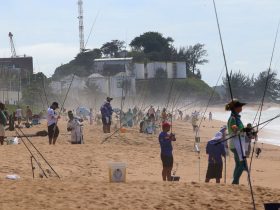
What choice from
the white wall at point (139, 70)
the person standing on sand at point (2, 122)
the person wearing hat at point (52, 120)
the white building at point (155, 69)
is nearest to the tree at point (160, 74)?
the white building at point (155, 69)

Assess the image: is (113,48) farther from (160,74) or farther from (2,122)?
(2,122)

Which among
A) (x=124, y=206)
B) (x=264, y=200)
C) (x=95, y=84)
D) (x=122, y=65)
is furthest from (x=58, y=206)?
(x=122, y=65)

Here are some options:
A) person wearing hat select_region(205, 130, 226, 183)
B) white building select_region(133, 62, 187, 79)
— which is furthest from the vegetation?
person wearing hat select_region(205, 130, 226, 183)

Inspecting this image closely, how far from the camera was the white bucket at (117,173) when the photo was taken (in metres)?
10.6

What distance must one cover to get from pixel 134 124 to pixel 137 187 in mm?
24049

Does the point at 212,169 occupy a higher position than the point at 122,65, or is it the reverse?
the point at 122,65

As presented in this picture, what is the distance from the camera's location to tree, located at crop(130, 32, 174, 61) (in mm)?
109438

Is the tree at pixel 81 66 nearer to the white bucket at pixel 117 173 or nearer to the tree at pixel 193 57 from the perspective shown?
the tree at pixel 193 57

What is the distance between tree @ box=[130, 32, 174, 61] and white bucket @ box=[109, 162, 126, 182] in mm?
97736

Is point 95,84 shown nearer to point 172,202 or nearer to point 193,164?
point 193,164

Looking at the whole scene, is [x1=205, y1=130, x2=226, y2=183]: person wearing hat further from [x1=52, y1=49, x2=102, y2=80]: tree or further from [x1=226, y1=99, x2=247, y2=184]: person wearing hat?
[x1=52, y1=49, x2=102, y2=80]: tree

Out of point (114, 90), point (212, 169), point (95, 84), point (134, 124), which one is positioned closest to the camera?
point (212, 169)

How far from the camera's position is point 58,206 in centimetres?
877

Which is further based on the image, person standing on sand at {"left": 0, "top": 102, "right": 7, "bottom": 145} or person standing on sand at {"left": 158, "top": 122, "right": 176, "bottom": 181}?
person standing on sand at {"left": 0, "top": 102, "right": 7, "bottom": 145}
